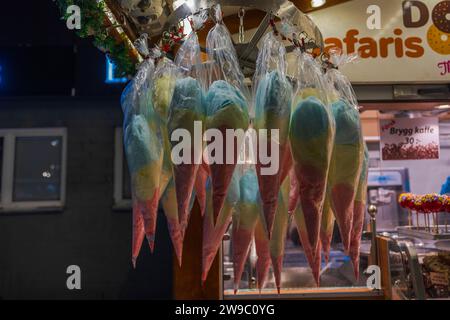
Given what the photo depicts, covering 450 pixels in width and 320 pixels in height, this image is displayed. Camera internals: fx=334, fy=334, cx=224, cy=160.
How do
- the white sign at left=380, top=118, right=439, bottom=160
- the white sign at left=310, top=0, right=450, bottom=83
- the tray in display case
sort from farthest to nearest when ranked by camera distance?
the white sign at left=380, top=118, right=439, bottom=160 → the white sign at left=310, top=0, right=450, bottom=83 → the tray in display case

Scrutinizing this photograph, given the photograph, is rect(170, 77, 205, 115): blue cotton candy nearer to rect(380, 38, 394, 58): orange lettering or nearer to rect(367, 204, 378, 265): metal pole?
rect(367, 204, 378, 265): metal pole

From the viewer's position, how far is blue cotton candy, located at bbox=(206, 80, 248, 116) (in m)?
0.74

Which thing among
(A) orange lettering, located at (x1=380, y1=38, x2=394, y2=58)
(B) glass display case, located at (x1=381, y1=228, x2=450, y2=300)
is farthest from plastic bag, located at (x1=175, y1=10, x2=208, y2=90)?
(A) orange lettering, located at (x1=380, y1=38, x2=394, y2=58)

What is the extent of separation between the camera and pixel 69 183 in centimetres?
436

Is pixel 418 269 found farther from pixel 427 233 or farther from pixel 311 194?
pixel 311 194

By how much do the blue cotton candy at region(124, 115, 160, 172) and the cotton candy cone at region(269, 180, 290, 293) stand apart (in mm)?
342

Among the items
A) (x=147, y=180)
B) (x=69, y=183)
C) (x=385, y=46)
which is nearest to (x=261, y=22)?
(x=147, y=180)

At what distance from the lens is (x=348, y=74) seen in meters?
2.78

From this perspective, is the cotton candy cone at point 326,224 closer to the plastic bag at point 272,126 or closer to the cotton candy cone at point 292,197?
the cotton candy cone at point 292,197

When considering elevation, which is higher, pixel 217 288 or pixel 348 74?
pixel 348 74

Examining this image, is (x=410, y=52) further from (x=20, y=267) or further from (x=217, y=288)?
(x=20, y=267)
